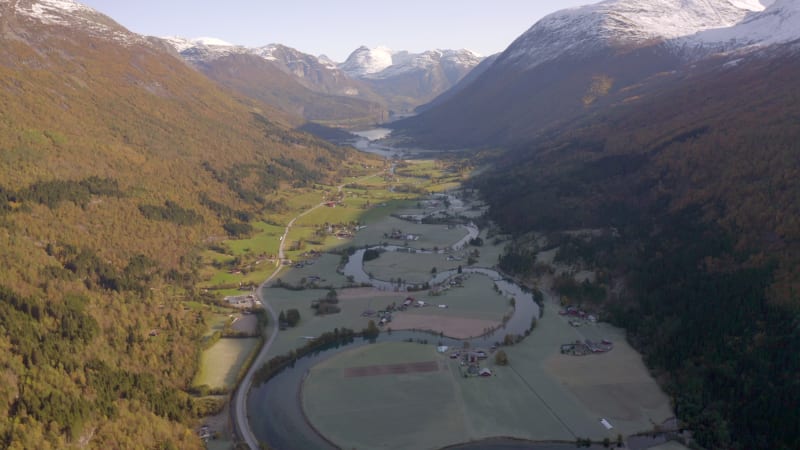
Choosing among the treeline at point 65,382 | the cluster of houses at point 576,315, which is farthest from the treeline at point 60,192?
the cluster of houses at point 576,315

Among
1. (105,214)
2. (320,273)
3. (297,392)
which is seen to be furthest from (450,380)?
(105,214)

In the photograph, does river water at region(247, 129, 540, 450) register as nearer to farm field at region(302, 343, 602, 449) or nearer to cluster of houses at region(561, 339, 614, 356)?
farm field at region(302, 343, 602, 449)

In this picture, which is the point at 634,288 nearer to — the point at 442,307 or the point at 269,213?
the point at 442,307

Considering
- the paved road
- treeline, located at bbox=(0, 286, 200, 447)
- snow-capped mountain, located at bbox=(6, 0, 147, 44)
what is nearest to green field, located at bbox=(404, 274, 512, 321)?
the paved road

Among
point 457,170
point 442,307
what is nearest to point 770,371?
point 442,307

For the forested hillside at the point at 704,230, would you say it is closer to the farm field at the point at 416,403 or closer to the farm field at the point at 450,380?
the farm field at the point at 450,380

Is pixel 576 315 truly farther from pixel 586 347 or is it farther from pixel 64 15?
pixel 64 15
